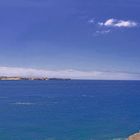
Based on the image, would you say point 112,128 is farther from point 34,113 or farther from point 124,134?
point 34,113

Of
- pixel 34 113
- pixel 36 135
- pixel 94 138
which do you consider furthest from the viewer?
pixel 34 113

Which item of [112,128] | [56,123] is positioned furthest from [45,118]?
[112,128]

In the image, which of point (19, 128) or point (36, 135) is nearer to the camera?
point (36, 135)

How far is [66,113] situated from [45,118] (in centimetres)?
1361

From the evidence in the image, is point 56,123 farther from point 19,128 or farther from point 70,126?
point 19,128

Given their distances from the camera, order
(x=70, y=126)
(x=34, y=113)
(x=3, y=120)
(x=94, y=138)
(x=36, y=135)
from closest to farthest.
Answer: (x=94, y=138)
(x=36, y=135)
(x=70, y=126)
(x=3, y=120)
(x=34, y=113)

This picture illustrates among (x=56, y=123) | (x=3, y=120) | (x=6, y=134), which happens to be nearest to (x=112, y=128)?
(x=56, y=123)

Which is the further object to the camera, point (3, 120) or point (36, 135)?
point (3, 120)

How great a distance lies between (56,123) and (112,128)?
16417mm

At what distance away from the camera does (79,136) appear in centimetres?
6775

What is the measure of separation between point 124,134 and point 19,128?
2295 cm

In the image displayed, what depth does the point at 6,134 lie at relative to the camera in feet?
229

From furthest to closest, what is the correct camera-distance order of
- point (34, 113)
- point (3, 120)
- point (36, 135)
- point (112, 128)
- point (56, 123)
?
point (34, 113)
point (3, 120)
point (56, 123)
point (112, 128)
point (36, 135)

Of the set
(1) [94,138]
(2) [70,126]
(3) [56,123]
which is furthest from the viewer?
(3) [56,123]
